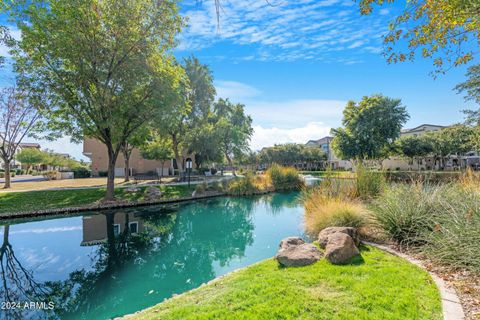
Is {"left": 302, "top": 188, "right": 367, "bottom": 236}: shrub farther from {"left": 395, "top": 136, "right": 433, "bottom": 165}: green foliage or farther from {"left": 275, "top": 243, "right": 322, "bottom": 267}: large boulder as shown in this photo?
{"left": 395, "top": 136, "right": 433, "bottom": 165}: green foliage

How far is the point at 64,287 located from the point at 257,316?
429 centimetres

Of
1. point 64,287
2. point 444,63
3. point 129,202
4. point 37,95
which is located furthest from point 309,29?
point 37,95

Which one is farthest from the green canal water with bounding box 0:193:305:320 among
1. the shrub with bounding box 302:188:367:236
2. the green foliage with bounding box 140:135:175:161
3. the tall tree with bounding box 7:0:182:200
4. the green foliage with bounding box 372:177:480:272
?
the green foliage with bounding box 140:135:175:161

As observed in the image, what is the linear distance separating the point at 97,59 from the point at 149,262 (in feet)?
32.6

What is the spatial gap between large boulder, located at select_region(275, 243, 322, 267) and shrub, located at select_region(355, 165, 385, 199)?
13.5 ft

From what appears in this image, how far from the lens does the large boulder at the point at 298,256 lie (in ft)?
13.4

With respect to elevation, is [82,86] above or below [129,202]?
above

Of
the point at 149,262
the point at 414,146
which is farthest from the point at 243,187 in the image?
the point at 414,146

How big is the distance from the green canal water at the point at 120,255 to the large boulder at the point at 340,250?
2201mm

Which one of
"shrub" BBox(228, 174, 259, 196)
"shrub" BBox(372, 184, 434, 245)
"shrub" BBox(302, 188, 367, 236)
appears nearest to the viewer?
"shrub" BBox(372, 184, 434, 245)

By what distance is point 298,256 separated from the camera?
13.7ft

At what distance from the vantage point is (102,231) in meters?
8.54

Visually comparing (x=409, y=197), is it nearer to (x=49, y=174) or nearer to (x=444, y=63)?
(x=444, y=63)

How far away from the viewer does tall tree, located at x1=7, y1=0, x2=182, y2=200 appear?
33.4ft
